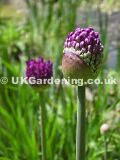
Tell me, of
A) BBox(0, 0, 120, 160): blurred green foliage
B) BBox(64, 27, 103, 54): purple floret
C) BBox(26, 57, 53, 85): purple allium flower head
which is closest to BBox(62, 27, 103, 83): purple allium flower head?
BBox(64, 27, 103, 54): purple floret

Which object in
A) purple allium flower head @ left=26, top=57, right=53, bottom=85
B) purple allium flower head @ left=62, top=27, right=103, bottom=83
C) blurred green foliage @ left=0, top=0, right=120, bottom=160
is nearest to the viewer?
purple allium flower head @ left=62, top=27, right=103, bottom=83

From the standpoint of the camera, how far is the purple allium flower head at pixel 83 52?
3.04 ft

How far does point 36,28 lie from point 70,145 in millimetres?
1794

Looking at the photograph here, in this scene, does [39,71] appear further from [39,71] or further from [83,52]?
[83,52]

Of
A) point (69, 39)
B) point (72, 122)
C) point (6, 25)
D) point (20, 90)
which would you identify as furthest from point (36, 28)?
point (69, 39)

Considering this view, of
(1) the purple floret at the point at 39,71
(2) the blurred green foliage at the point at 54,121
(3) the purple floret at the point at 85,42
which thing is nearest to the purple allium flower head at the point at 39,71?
(1) the purple floret at the point at 39,71

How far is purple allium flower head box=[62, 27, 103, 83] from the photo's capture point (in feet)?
3.04

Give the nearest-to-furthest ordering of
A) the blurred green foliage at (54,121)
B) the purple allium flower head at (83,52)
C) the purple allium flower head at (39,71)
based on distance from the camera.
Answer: the purple allium flower head at (83,52) → the purple allium flower head at (39,71) → the blurred green foliage at (54,121)

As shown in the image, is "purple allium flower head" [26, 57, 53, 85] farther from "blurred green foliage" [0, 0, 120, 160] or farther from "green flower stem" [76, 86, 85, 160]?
"green flower stem" [76, 86, 85, 160]

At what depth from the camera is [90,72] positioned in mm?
930

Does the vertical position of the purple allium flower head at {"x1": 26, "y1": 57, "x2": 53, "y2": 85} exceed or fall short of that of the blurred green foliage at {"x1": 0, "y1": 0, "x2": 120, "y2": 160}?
it exceeds it

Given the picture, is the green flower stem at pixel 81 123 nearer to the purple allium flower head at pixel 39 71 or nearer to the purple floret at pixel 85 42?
the purple floret at pixel 85 42

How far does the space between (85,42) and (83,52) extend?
25mm

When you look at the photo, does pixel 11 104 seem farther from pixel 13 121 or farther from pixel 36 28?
pixel 36 28
